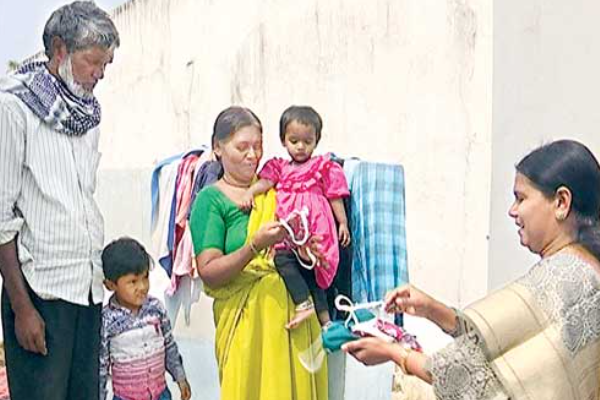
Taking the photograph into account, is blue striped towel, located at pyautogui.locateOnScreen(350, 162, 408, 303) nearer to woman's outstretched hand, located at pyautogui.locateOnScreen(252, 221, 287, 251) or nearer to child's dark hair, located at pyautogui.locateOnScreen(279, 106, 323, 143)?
child's dark hair, located at pyautogui.locateOnScreen(279, 106, 323, 143)

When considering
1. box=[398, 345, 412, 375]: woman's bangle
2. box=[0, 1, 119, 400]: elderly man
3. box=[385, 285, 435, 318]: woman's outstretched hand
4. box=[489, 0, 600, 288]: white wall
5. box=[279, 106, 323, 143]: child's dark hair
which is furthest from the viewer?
box=[489, 0, 600, 288]: white wall

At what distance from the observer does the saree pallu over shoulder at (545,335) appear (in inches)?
89.8

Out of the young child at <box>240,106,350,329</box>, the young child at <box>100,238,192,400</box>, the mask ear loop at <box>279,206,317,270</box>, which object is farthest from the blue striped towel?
the young child at <box>100,238,192,400</box>

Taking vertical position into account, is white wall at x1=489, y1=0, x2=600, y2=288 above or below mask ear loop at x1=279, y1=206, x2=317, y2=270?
above

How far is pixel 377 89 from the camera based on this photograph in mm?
5039

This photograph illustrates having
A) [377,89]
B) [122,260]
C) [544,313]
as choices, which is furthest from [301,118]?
[544,313]

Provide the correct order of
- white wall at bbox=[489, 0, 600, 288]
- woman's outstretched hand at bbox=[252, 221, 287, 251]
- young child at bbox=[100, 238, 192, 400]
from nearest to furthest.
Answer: woman's outstretched hand at bbox=[252, 221, 287, 251] → young child at bbox=[100, 238, 192, 400] → white wall at bbox=[489, 0, 600, 288]

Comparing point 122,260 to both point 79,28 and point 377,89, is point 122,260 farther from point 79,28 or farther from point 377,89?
point 377,89

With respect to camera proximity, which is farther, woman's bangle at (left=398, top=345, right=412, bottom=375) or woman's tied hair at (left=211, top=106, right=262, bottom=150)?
woman's tied hair at (left=211, top=106, right=262, bottom=150)

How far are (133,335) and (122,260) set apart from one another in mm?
319

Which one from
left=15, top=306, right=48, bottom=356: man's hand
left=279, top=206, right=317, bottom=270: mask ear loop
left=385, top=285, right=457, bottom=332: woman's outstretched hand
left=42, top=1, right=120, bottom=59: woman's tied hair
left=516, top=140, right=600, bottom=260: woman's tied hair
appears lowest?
left=15, top=306, right=48, bottom=356: man's hand

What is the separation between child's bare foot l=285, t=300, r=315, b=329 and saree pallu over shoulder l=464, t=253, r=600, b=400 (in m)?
1.24

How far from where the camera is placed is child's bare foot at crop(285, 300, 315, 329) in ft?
11.3

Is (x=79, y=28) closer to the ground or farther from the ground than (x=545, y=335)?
farther from the ground
